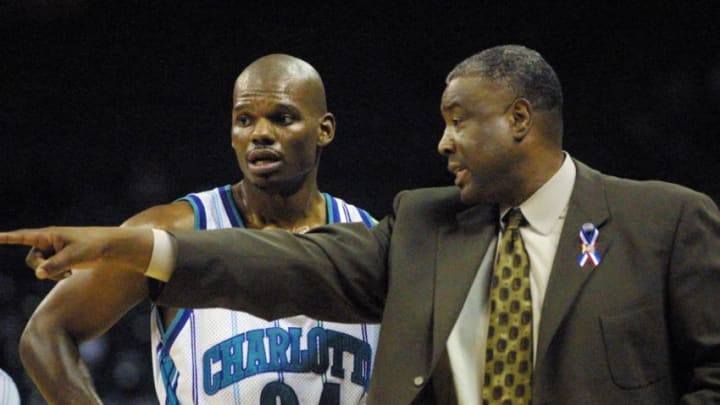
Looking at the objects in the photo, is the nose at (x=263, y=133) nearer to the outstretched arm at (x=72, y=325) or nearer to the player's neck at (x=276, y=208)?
the player's neck at (x=276, y=208)

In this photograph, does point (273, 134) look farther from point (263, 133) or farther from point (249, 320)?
point (249, 320)

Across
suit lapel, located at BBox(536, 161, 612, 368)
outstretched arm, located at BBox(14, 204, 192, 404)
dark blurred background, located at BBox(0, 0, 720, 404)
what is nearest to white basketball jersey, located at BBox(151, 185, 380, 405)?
outstretched arm, located at BBox(14, 204, 192, 404)

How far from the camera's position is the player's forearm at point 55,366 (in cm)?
249

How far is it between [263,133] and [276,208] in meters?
0.19

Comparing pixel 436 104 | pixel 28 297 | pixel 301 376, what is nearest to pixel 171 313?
pixel 301 376

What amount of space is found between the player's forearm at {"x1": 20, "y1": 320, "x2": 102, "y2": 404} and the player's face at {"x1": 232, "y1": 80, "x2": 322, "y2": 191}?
53 centimetres

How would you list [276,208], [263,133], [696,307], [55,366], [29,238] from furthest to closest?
1. [276,208]
2. [263,133]
3. [55,366]
4. [696,307]
5. [29,238]

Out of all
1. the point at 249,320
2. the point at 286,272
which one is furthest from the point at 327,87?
the point at 286,272

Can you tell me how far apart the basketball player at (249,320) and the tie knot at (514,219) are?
2.00 feet

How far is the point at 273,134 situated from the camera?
2.77m

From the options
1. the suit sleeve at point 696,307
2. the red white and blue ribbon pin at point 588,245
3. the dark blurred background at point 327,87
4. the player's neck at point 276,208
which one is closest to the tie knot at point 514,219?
the red white and blue ribbon pin at point 588,245

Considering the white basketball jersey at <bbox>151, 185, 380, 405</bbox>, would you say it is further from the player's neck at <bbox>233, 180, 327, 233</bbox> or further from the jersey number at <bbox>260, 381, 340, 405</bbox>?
the player's neck at <bbox>233, 180, 327, 233</bbox>

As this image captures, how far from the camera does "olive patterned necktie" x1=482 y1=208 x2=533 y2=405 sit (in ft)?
6.79

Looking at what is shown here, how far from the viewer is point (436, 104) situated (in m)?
3.96
